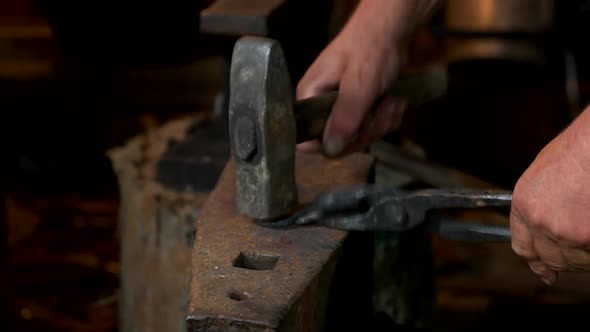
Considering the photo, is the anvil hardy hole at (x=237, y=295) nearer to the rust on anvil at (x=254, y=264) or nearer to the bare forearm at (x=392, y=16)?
the rust on anvil at (x=254, y=264)

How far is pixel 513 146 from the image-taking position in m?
4.21

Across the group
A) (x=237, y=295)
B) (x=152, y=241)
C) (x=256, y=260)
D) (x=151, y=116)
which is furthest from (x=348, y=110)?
(x=151, y=116)

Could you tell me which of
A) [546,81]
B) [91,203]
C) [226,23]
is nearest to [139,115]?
[91,203]

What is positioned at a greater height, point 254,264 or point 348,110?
point 348,110

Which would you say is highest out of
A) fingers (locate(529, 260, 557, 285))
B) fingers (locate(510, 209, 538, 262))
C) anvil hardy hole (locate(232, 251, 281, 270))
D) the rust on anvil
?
fingers (locate(510, 209, 538, 262))

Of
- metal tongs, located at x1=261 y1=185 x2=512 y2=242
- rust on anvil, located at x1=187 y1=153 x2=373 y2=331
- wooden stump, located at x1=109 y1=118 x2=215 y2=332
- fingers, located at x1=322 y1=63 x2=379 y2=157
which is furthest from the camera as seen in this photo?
wooden stump, located at x1=109 y1=118 x2=215 y2=332

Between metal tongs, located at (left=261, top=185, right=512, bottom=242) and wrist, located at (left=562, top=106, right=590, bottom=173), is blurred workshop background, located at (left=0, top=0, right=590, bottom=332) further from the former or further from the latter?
wrist, located at (left=562, top=106, right=590, bottom=173)

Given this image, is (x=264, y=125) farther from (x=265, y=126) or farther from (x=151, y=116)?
(x=151, y=116)

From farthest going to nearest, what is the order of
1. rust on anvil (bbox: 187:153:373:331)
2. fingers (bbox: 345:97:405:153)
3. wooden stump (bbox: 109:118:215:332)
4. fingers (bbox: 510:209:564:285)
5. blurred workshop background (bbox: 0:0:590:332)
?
blurred workshop background (bbox: 0:0:590:332), wooden stump (bbox: 109:118:215:332), fingers (bbox: 345:97:405:153), fingers (bbox: 510:209:564:285), rust on anvil (bbox: 187:153:373:331)

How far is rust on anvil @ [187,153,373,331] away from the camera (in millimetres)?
1336

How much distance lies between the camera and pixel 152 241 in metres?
2.48

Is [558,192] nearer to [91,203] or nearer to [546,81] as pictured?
[546,81]

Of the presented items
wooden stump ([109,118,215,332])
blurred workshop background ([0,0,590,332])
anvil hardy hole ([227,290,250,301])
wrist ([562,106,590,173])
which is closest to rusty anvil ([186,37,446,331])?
anvil hardy hole ([227,290,250,301])

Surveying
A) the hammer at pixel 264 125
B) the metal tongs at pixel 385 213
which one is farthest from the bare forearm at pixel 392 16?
the metal tongs at pixel 385 213
